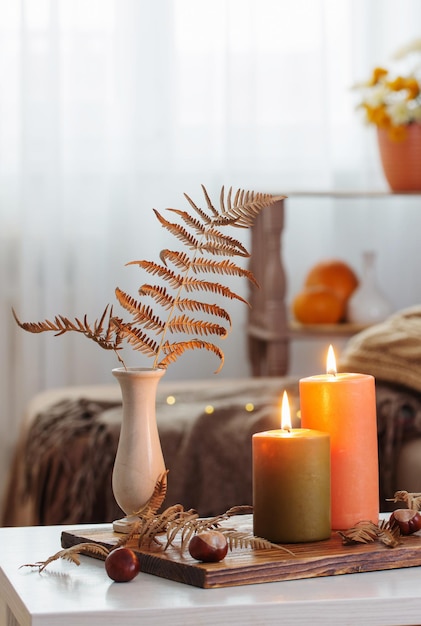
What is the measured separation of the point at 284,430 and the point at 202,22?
2157 mm

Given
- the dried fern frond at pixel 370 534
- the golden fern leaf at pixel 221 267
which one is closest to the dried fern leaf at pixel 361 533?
the dried fern frond at pixel 370 534

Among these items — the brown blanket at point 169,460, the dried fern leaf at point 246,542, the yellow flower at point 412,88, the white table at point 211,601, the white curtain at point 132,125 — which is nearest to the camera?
the white table at point 211,601

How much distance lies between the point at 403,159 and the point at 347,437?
191cm

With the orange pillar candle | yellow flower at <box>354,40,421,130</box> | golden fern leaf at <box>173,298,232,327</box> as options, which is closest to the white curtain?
yellow flower at <box>354,40,421,130</box>

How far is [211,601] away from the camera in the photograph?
771 mm

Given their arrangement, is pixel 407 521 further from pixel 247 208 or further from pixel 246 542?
pixel 247 208

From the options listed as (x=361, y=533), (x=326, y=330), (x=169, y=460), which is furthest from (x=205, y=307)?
(x=326, y=330)

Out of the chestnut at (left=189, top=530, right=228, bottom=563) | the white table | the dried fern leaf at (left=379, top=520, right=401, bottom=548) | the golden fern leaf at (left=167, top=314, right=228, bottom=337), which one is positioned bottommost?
the white table

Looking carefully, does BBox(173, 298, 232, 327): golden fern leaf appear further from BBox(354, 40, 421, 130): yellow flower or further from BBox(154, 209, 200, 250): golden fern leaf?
BBox(354, 40, 421, 130): yellow flower

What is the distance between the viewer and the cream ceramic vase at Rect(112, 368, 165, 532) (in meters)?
0.94

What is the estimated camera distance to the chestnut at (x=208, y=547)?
2.72 ft

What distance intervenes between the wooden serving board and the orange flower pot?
1.95m

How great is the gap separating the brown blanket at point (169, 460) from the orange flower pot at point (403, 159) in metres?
0.95

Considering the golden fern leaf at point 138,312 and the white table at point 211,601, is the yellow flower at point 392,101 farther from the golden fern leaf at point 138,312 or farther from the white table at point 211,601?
the white table at point 211,601
